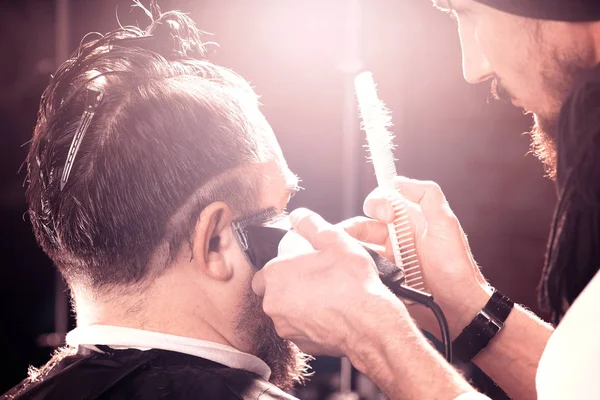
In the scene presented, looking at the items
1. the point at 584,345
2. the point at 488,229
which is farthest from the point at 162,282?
the point at 488,229

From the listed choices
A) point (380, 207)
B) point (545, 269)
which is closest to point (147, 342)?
point (380, 207)

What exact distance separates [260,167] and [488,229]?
253cm

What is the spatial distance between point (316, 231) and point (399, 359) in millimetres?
291

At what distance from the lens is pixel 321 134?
3391 millimetres

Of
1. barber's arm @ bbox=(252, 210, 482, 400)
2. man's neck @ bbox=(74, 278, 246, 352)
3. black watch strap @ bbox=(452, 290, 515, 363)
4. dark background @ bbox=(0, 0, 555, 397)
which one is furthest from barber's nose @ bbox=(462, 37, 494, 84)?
dark background @ bbox=(0, 0, 555, 397)

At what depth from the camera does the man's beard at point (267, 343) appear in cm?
134

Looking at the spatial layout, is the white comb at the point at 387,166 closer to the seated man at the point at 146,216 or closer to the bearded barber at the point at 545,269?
the bearded barber at the point at 545,269

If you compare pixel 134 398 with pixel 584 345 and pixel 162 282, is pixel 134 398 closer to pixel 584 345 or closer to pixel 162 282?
pixel 162 282

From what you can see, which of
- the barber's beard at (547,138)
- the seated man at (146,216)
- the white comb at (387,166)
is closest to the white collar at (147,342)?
the seated man at (146,216)

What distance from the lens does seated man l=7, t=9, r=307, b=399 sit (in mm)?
1232

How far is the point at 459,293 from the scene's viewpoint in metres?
1.54

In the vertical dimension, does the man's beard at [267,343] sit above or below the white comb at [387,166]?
below

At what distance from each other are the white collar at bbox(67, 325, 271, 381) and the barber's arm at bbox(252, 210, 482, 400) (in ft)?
0.41

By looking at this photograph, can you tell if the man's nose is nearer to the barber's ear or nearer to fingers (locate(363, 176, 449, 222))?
fingers (locate(363, 176, 449, 222))
